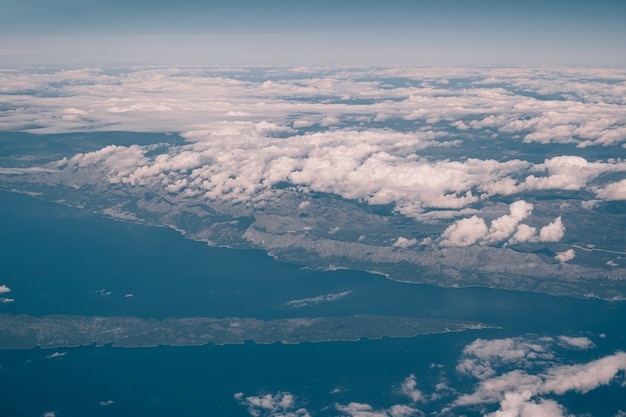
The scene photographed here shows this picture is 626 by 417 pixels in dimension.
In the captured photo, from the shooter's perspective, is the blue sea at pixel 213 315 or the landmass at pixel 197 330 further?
the landmass at pixel 197 330

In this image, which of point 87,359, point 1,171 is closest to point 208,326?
point 87,359

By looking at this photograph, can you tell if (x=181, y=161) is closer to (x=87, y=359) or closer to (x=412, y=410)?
(x=87, y=359)

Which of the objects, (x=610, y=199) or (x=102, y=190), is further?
(x=102, y=190)

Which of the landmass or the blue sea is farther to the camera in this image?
the landmass

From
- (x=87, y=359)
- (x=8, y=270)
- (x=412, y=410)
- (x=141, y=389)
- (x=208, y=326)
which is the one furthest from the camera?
(x=8, y=270)

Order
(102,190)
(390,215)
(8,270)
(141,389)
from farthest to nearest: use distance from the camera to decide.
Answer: (102,190)
(390,215)
(8,270)
(141,389)
